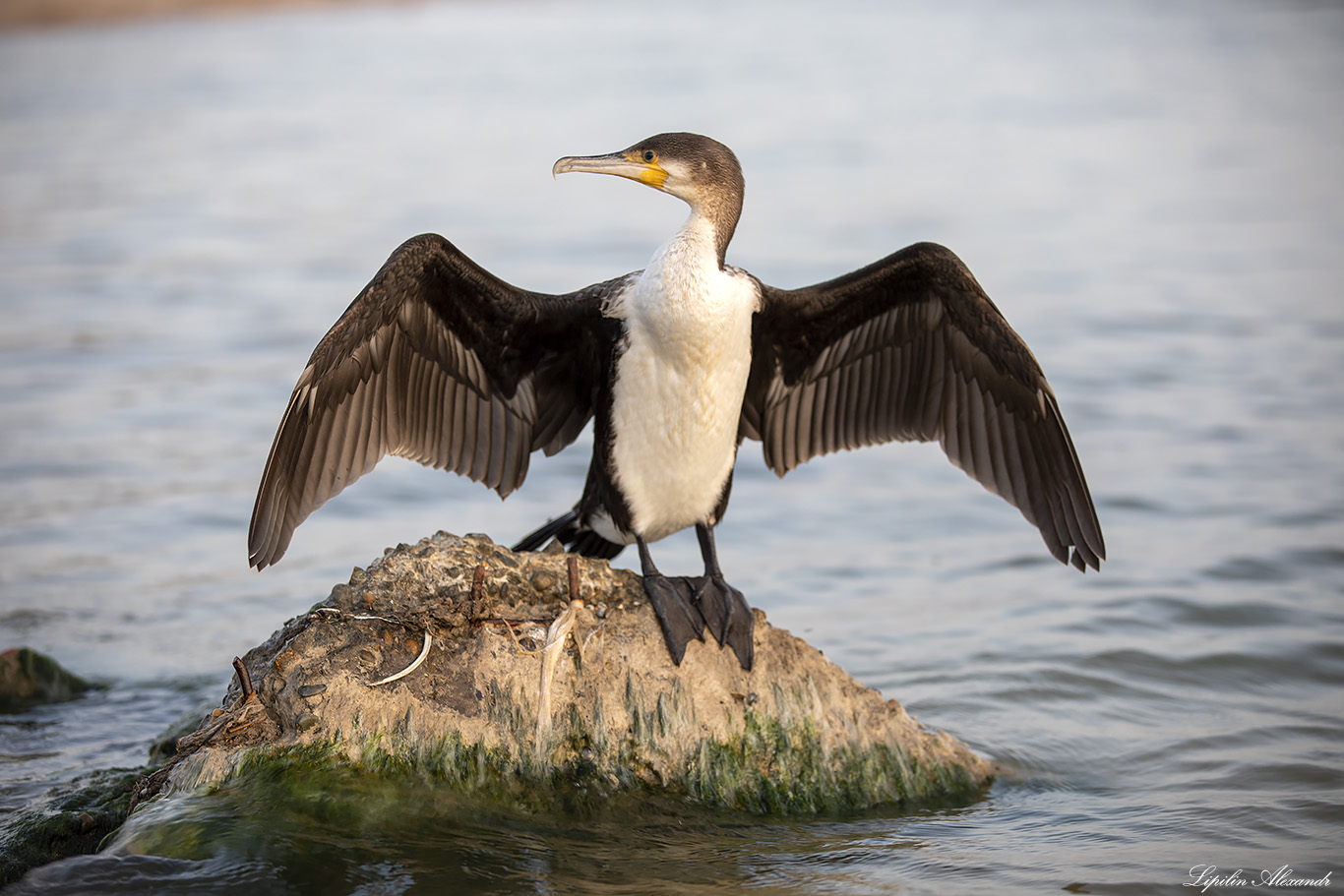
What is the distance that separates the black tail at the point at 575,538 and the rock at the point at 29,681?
2.10 metres

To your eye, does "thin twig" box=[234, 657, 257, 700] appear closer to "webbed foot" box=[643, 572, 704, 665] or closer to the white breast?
"webbed foot" box=[643, 572, 704, 665]

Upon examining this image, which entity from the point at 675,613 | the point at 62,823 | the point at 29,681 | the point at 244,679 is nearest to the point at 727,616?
the point at 675,613

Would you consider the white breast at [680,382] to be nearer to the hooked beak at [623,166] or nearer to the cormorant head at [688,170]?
the cormorant head at [688,170]

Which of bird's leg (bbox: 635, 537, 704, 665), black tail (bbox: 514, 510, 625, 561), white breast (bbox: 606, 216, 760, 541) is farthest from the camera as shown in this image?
black tail (bbox: 514, 510, 625, 561)

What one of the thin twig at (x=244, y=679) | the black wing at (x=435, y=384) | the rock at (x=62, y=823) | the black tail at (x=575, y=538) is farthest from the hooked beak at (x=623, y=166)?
the rock at (x=62, y=823)

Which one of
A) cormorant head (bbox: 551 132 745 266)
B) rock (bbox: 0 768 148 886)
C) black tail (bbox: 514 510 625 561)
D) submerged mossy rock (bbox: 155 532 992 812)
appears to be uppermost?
cormorant head (bbox: 551 132 745 266)

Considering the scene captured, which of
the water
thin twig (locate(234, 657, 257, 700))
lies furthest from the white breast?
thin twig (locate(234, 657, 257, 700))

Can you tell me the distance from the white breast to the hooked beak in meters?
0.22

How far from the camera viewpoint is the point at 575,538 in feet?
17.7

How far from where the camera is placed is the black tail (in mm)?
5258

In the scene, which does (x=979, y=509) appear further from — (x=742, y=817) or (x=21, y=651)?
(x=21, y=651)

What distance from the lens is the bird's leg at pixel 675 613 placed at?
174 inches

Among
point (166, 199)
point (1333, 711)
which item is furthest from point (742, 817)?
point (166, 199)

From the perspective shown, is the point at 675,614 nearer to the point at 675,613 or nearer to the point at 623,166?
the point at 675,613
